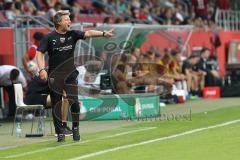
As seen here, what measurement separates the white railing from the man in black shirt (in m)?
22.5

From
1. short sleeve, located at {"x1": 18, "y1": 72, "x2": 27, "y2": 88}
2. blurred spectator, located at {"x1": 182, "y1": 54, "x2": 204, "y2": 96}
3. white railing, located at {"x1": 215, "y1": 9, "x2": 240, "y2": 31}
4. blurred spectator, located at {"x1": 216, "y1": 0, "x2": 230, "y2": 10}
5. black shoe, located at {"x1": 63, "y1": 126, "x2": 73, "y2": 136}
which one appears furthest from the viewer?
blurred spectator, located at {"x1": 216, "y1": 0, "x2": 230, "y2": 10}

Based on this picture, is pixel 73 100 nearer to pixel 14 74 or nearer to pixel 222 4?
pixel 14 74

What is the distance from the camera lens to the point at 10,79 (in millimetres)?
18391

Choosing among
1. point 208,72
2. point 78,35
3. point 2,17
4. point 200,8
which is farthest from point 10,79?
point 200,8


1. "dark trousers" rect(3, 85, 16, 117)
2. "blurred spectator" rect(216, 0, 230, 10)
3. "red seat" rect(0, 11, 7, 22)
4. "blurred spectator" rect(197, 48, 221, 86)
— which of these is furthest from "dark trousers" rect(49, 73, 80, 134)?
"blurred spectator" rect(216, 0, 230, 10)

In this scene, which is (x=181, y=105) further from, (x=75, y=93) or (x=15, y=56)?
(x=75, y=93)

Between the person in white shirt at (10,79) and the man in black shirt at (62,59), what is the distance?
5031mm

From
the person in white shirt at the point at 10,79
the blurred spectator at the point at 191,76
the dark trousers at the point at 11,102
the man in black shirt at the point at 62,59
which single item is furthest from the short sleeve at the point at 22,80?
the blurred spectator at the point at 191,76

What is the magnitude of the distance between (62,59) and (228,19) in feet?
78.2

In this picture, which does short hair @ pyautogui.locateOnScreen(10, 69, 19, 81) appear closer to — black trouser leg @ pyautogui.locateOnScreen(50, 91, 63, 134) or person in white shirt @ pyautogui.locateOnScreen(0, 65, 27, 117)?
person in white shirt @ pyautogui.locateOnScreen(0, 65, 27, 117)

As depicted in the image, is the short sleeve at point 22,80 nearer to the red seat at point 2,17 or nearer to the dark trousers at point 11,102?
the dark trousers at point 11,102

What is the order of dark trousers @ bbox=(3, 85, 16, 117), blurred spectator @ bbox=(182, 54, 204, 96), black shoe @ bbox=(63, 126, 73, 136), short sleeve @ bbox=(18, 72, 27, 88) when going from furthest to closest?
blurred spectator @ bbox=(182, 54, 204, 96) < dark trousers @ bbox=(3, 85, 16, 117) < short sleeve @ bbox=(18, 72, 27, 88) < black shoe @ bbox=(63, 126, 73, 136)

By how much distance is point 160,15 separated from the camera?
32312mm

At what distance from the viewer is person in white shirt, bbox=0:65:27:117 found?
59.7ft
